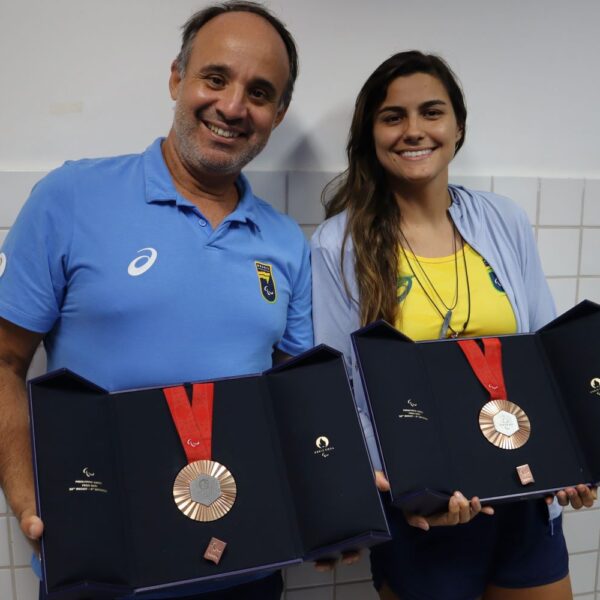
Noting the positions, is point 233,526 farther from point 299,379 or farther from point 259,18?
point 259,18

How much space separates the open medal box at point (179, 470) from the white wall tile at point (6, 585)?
74cm

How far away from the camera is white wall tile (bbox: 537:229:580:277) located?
4.72 feet

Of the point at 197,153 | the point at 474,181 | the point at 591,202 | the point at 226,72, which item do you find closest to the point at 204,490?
the point at 197,153

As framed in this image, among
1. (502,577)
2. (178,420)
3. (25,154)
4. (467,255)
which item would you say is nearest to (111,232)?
(178,420)

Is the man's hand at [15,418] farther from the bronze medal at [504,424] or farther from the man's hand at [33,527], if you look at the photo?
the bronze medal at [504,424]

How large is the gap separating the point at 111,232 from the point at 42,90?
469mm

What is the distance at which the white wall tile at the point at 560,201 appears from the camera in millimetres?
1421

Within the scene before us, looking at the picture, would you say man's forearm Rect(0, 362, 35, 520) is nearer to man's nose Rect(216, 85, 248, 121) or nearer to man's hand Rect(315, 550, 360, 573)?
man's hand Rect(315, 550, 360, 573)

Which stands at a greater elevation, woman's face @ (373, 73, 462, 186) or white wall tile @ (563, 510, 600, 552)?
woman's face @ (373, 73, 462, 186)

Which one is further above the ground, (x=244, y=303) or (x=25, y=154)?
(x=25, y=154)

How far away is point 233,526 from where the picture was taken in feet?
2.39

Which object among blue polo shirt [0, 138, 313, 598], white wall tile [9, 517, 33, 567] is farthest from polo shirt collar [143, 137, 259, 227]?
white wall tile [9, 517, 33, 567]

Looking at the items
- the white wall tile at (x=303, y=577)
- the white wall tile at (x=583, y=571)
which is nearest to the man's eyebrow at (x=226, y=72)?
the white wall tile at (x=303, y=577)

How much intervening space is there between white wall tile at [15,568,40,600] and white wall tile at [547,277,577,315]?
56.1 inches
